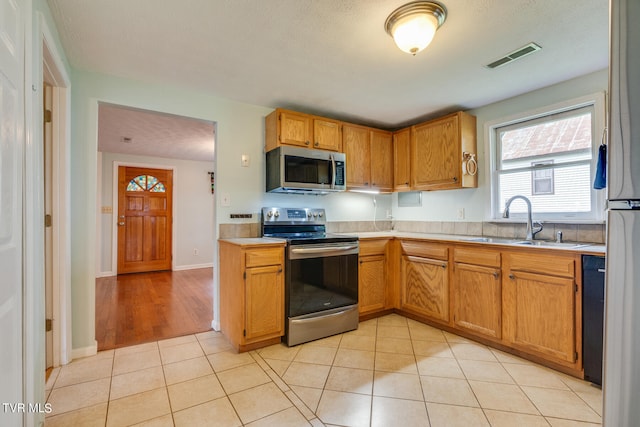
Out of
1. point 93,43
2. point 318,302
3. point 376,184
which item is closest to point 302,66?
point 93,43

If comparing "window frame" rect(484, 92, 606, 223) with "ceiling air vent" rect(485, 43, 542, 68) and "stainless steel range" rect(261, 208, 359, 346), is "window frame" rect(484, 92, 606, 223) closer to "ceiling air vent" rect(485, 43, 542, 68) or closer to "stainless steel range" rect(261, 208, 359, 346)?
"ceiling air vent" rect(485, 43, 542, 68)

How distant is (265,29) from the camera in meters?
1.81

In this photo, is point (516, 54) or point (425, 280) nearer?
point (516, 54)

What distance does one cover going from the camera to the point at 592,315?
1.86 metres

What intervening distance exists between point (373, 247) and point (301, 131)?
1.37 metres

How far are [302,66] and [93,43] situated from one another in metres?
1.39

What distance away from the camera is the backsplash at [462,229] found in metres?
2.34

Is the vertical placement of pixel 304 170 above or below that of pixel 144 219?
above

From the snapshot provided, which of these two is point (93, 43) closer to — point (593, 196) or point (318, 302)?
point (318, 302)

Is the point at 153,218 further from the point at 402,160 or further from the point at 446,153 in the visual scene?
the point at 446,153

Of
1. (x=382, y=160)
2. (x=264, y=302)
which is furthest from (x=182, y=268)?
(x=382, y=160)

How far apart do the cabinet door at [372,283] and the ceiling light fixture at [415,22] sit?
1910mm

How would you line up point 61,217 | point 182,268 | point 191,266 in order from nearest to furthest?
1. point 61,217
2. point 182,268
3. point 191,266

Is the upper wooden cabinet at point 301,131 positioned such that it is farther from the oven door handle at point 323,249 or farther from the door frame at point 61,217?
the door frame at point 61,217
